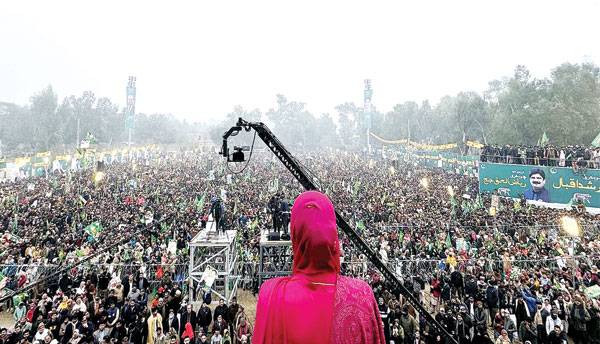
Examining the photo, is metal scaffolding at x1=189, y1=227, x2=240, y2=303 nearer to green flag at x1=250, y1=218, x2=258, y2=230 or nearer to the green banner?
green flag at x1=250, y1=218, x2=258, y2=230

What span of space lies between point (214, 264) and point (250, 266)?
164 centimetres

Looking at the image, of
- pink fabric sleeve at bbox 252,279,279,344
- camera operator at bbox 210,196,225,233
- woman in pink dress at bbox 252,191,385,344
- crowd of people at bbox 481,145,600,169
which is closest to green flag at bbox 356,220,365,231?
camera operator at bbox 210,196,225,233

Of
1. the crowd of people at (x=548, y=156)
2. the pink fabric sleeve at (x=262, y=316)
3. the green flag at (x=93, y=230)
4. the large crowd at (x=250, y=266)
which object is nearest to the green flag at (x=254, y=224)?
the large crowd at (x=250, y=266)

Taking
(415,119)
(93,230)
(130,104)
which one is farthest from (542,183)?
(415,119)

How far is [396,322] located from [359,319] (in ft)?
21.5

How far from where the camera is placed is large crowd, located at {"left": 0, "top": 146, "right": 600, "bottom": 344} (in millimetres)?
7633

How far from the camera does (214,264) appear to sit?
38.0 ft

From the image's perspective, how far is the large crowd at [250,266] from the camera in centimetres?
763

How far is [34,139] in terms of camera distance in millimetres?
60156

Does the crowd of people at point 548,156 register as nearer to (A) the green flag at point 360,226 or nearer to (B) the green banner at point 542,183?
(B) the green banner at point 542,183

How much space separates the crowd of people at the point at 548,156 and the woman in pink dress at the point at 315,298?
25339 mm

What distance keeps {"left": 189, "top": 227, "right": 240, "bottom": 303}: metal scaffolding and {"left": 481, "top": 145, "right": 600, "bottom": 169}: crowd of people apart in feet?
72.6

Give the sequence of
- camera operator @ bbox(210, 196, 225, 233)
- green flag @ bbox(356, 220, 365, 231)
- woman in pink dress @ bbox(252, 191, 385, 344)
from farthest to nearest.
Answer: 1. green flag @ bbox(356, 220, 365, 231)
2. camera operator @ bbox(210, 196, 225, 233)
3. woman in pink dress @ bbox(252, 191, 385, 344)

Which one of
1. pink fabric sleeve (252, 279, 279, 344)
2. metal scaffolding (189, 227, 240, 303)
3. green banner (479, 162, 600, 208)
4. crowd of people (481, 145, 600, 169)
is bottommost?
metal scaffolding (189, 227, 240, 303)
